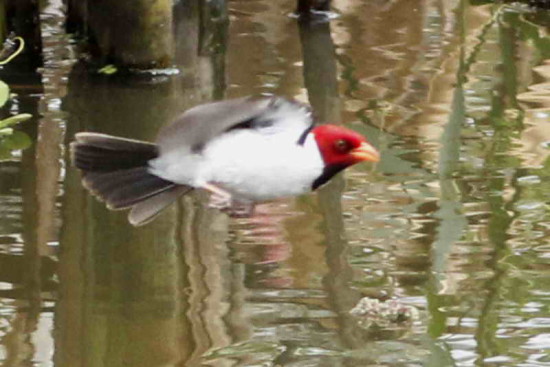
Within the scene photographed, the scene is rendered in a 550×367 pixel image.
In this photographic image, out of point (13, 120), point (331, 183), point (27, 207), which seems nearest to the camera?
point (27, 207)

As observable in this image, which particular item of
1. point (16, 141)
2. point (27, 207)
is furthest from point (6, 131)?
point (27, 207)

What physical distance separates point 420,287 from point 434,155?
152cm

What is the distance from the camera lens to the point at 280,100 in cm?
305

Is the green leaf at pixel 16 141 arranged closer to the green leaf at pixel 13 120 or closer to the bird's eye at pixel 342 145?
the green leaf at pixel 13 120

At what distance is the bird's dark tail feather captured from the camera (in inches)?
128

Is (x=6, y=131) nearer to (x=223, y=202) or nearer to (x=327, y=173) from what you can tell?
(x=223, y=202)

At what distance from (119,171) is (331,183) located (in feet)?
6.99

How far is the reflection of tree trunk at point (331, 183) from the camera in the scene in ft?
13.6

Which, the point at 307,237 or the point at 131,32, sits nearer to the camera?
the point at 307,237

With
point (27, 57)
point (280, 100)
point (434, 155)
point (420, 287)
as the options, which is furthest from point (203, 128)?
point (27, 57)

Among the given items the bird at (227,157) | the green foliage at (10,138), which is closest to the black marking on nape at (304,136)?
the bird at (227,157)

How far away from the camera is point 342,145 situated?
9.85ft

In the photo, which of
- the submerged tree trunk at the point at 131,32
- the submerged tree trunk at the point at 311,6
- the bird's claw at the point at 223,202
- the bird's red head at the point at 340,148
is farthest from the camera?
the submerged tree trunk at the point at 311,6

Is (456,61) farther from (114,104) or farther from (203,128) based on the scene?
(203,128)
